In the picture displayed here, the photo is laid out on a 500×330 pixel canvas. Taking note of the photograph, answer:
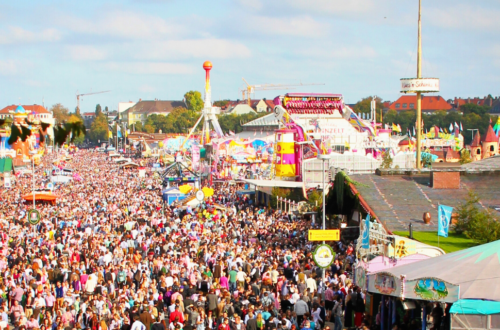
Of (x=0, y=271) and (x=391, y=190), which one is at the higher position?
(x=391, y=190)

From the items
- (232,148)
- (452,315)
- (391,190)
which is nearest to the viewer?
(452,315)

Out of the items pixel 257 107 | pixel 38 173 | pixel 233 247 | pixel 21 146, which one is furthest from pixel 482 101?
pixel 233 247

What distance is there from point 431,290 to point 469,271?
2.16 ft

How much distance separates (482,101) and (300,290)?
165850 mm

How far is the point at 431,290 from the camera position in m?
11.3

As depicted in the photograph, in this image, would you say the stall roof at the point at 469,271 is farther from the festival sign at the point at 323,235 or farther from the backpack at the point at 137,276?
the backpack at the point at 137,276

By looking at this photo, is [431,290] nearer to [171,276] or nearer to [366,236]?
[366,236]

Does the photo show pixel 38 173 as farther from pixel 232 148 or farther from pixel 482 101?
pixel 482 101

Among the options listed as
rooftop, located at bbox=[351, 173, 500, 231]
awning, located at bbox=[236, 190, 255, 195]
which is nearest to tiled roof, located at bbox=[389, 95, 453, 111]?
awning, located at bbox=[236, 190, 255, 195]

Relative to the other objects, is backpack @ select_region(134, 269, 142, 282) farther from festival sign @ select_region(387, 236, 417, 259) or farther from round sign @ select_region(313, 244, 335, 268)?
festival sign @ select_region(387, 236, 417, 259)

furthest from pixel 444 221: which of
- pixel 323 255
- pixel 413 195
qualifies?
pixel 413 195

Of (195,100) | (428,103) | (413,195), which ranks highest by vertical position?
(195,100)

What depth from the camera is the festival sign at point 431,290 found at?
10.9 m

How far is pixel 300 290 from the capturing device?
1684 centimetres
